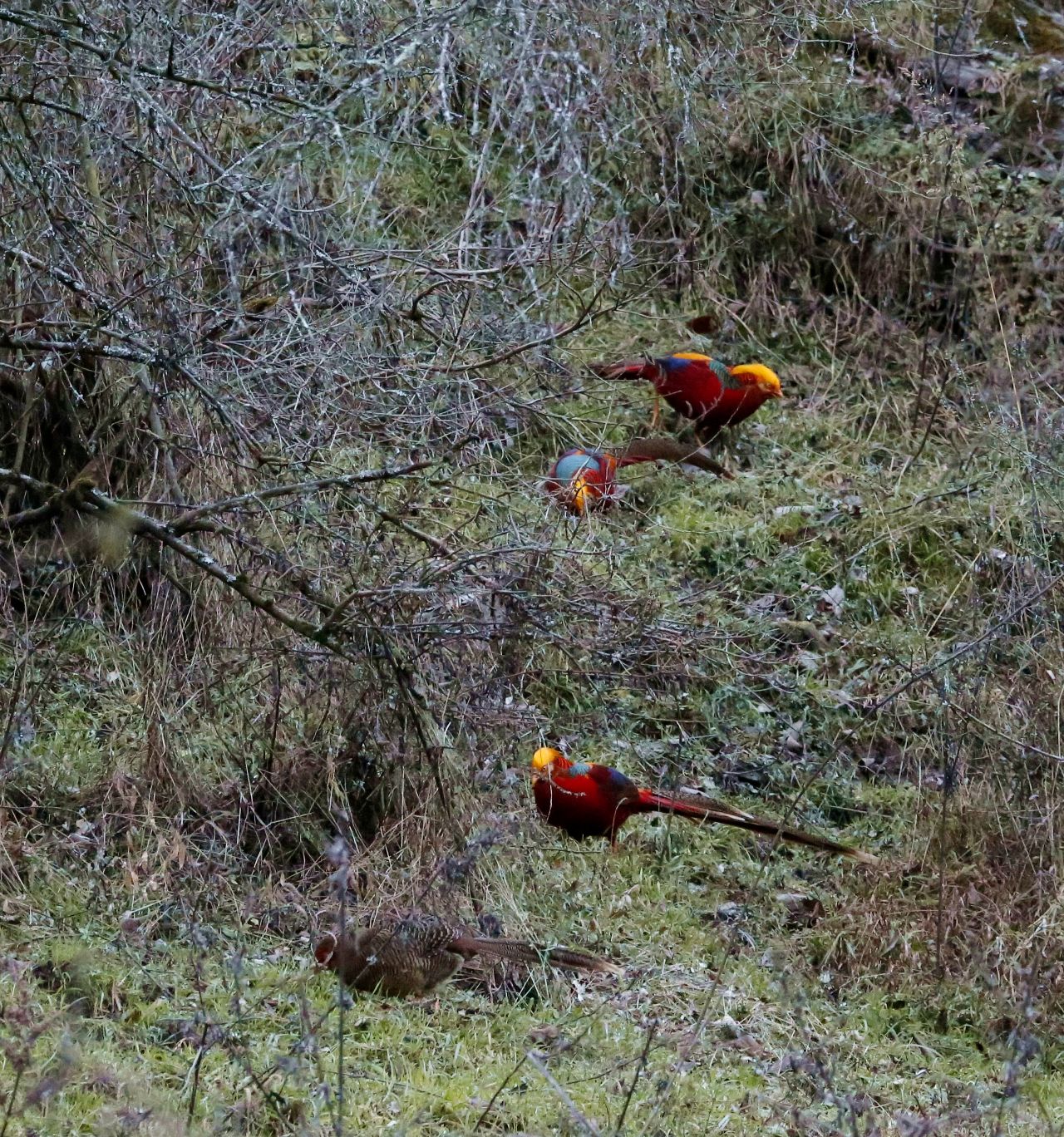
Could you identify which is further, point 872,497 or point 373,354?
point 872,497

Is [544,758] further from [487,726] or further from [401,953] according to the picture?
[401,953]

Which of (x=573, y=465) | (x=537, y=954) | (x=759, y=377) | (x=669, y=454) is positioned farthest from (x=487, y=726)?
(x=759, y=377)

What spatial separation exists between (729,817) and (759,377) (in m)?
2.93

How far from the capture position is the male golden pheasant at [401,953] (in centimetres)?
428

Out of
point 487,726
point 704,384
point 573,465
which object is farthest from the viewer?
point 704,384

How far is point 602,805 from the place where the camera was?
17.5ft

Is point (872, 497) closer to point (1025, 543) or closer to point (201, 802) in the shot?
point (1025, 543)

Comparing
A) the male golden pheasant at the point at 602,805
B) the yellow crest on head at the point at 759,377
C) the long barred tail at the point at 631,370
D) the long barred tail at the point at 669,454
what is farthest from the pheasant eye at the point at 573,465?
the male golden pheasant at the point at 602,805

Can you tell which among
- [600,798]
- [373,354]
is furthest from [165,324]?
[600,798]

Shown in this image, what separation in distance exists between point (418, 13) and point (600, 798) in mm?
2462

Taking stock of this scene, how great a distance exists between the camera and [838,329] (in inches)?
337

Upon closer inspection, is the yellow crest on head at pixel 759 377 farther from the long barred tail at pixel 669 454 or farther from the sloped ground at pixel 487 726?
the sloped ground at pixel 487 726

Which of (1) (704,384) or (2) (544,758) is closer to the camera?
(2) (544,758)

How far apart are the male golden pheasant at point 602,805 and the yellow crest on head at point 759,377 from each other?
2.81 m
